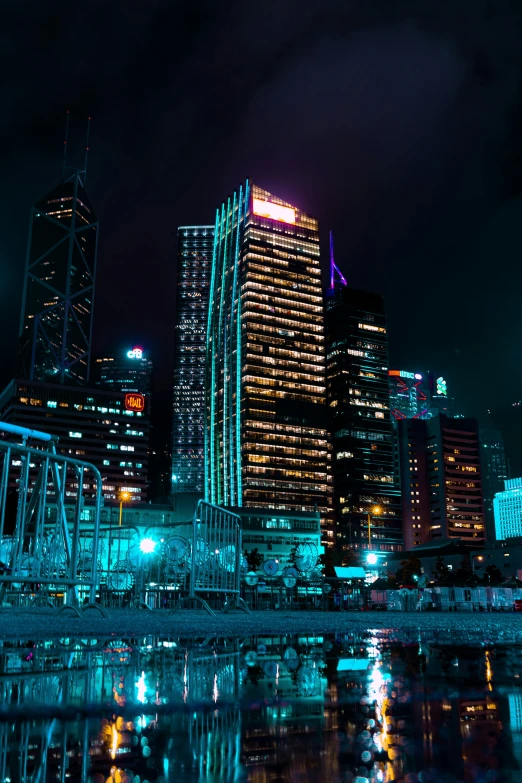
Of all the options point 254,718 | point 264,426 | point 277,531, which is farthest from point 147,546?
point 264,426

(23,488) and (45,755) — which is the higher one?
(23,488)

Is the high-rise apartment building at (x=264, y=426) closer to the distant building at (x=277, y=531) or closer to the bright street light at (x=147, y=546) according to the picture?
the distant building at (x=277, y=531)

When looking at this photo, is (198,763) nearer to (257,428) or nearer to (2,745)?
(2,745)

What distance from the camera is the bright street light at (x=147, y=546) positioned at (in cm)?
2660

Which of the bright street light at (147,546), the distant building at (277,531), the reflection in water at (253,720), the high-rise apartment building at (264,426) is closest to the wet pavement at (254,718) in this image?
the reflection in water at (253,720)

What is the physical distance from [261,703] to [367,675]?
2.14 meters

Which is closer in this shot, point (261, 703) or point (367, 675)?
point (261, 703)

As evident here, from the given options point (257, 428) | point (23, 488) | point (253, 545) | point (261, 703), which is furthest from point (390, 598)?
point (257, 428)

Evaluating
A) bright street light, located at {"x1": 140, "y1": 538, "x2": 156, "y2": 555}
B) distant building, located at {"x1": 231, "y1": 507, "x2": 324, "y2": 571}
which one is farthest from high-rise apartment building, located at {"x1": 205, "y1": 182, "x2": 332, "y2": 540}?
bright street light, located at {"x1": 140, "y1": 538, "x2": 156, "y2": 555}

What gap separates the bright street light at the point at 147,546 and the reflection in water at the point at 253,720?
1934cm

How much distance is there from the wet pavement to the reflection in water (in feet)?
0.03

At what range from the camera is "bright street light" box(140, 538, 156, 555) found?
2660cm

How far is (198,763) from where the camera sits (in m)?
3.20

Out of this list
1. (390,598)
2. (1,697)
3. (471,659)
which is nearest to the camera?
(1,697)
